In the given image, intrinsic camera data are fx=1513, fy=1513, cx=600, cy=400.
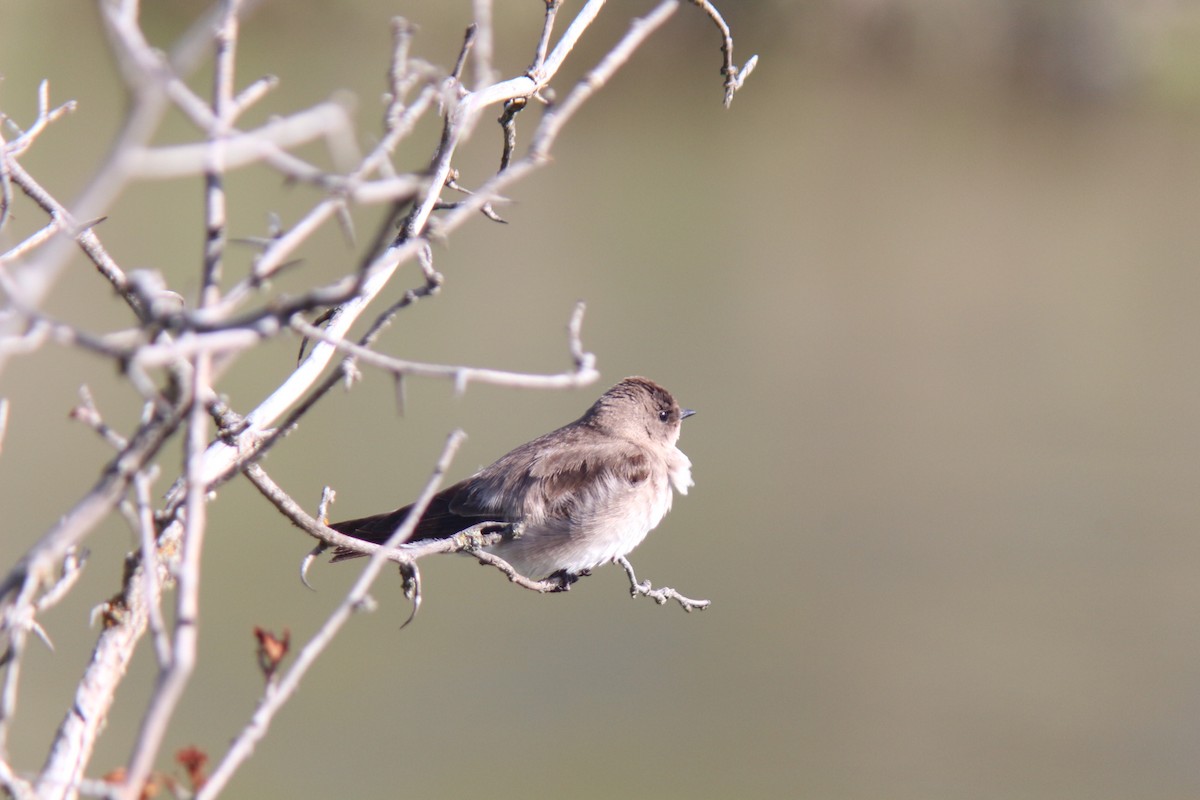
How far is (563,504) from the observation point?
538 centimetres

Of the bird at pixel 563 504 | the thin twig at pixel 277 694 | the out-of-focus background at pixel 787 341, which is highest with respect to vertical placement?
the out-of-focus background at pixel 787 341

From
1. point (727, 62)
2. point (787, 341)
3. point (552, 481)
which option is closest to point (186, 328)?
point (727, 62)

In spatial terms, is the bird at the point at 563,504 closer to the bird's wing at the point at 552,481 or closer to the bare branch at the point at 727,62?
the bird's wing at the point at 552,481

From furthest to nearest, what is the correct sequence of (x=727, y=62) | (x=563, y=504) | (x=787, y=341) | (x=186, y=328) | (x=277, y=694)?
(x=787, y=341) < (x=563, y=504) < (x=727, y=62) < (x=277, y=694) < (x=186, y=328)

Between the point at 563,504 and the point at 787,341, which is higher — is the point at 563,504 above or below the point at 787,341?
below

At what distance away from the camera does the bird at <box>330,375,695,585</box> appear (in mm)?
5336

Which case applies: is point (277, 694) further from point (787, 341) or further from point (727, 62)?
point (787, 341)

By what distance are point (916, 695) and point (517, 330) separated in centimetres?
662

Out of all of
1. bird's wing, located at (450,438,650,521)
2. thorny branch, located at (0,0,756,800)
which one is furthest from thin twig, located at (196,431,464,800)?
bird's wing, located at (450,438,650,521)

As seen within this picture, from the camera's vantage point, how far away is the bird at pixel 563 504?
17.5ft

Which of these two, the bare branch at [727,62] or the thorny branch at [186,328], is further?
the bare branch at [727,62]

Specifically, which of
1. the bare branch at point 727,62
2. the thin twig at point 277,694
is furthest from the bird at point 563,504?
the thin twig at point 277,694

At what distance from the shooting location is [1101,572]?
584 inches

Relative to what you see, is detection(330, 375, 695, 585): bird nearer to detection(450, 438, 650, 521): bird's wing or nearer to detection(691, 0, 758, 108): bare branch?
detection(450, 438, 650, 521): bird's wing
